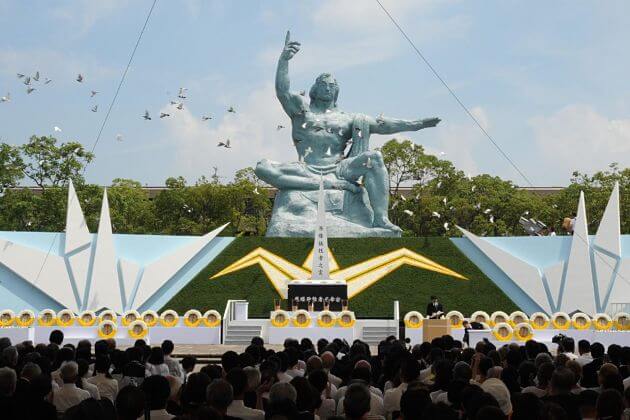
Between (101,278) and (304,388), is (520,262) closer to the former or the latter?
(101,278)

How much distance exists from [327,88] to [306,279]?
11311 mm

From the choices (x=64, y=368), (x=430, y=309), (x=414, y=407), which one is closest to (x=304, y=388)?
(x=414, y=407)

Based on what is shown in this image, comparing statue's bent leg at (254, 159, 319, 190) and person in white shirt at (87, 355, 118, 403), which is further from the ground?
statue's bent leg at (254, 159, 319, 190)

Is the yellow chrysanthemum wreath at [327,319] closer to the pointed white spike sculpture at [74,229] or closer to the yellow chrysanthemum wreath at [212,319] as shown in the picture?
the yellow chrysanthemum wreath at [212,319]

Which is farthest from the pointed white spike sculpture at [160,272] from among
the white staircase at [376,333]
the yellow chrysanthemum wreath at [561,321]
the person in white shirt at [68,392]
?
the person in white shirt at [68,392]

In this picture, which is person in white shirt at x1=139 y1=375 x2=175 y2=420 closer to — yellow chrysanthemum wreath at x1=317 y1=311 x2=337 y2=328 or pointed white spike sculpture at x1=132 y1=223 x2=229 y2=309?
yellow chrysanthemum wreath at x1=317 y1=311 x2=337 y2=328

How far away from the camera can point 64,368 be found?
324 inches

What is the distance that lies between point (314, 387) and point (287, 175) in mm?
33559

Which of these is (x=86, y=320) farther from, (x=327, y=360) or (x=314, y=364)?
(x=314, y=364)

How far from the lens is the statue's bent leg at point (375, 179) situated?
1566 inches

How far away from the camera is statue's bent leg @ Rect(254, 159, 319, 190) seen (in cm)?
4075

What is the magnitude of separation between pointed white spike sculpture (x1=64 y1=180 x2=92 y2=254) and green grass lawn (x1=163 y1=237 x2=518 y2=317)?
4.12 metres

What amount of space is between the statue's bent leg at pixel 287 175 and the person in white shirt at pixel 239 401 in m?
33.4

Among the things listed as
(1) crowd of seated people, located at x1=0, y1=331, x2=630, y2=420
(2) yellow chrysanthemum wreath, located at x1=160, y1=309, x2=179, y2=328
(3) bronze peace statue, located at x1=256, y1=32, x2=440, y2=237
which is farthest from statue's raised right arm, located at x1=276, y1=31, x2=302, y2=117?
(1) crowd of seated people, located at x1=0, y1=331, x2=630, y2=420
